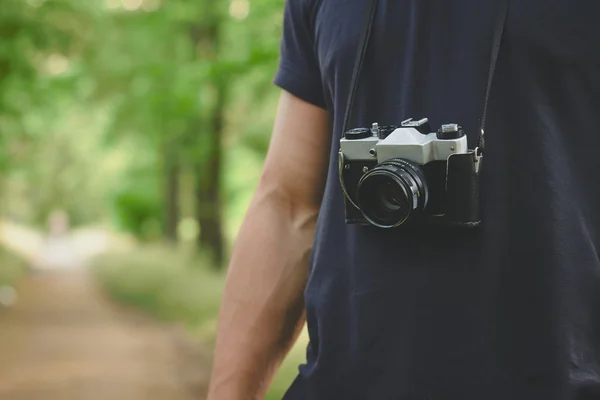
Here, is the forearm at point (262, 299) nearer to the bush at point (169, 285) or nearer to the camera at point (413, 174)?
the camera at point (413, 174)

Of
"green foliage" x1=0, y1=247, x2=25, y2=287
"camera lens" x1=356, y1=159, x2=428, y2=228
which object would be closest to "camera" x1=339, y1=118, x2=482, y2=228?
"camera lens" x1=356, y1=159, x2=428, y2=228

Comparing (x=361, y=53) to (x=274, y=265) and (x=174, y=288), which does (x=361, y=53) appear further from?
(x=174, y=288)

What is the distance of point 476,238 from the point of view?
123 cm

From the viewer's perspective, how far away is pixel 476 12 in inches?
49.3

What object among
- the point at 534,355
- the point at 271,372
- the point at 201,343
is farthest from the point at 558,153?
the point at 201,343

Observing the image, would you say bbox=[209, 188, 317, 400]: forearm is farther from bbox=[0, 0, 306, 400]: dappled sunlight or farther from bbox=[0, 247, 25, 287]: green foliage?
bbox=[0, 247, 25, 287]: green foliage

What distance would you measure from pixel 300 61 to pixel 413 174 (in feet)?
1.44

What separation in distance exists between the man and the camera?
30mm

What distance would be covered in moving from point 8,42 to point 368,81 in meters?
11.2

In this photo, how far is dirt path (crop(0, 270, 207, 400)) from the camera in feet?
28.1

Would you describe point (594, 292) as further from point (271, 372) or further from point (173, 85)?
point (173, 85)

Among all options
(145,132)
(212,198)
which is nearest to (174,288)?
(212,198)

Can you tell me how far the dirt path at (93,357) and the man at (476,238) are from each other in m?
7.23

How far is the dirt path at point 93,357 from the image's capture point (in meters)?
8.57
